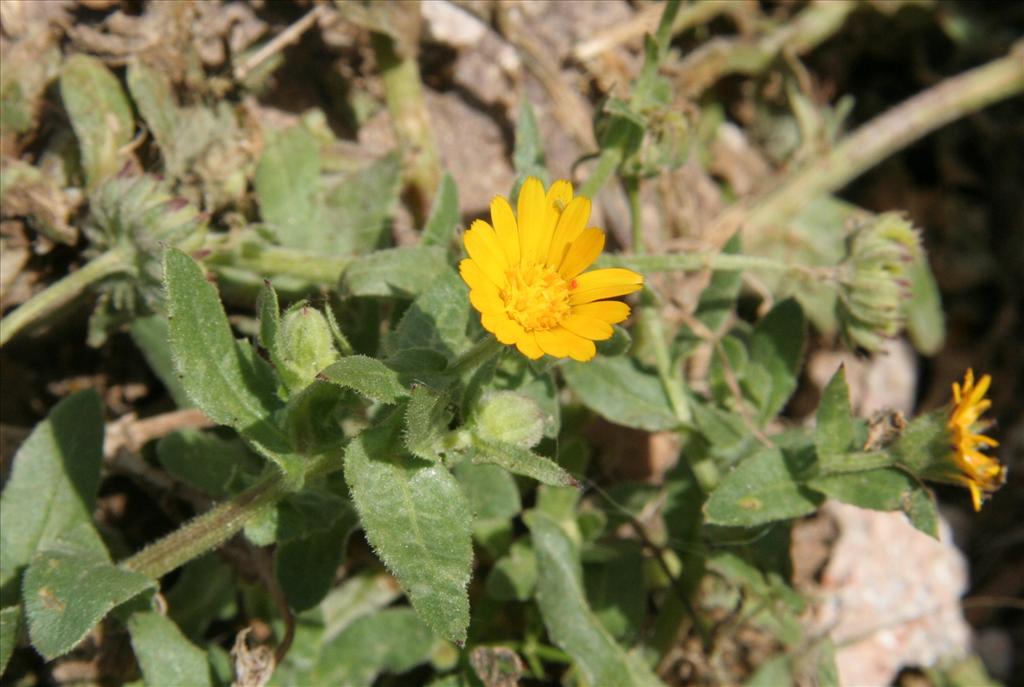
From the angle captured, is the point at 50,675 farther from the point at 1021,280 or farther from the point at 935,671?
the point at 1021,280

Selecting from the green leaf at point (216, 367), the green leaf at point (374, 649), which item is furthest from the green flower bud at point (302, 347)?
the green leaf at point (374, 649)

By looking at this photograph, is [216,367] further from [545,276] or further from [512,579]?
[512,579]

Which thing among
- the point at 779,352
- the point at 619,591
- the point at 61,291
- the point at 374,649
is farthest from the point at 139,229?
the point at 779,352

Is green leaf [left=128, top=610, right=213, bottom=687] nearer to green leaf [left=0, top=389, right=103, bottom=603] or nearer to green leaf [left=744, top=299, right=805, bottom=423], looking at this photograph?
green leaf [left=0, top=389, right=103, bottom=603]

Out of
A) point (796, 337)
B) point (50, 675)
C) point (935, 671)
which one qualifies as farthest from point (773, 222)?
point (50, 675)

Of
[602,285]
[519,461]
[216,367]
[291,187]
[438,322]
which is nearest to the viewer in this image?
[519,461]

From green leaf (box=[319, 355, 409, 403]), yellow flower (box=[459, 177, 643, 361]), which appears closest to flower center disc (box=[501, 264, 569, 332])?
yellow flower (box=[459, 177, 643, 361])
